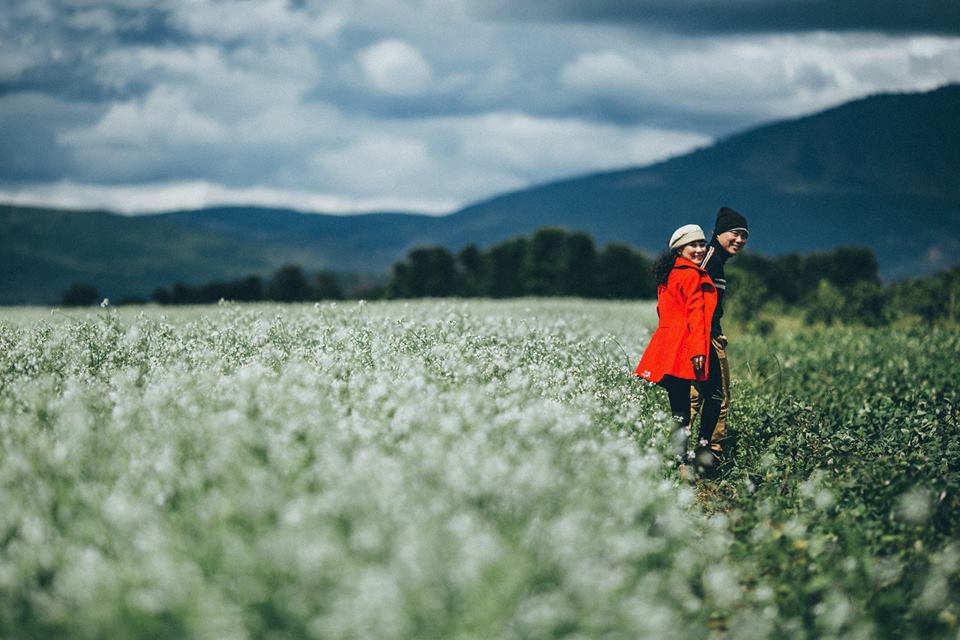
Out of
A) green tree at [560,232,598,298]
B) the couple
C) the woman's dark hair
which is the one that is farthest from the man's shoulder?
green tree at [560,232,598,298]

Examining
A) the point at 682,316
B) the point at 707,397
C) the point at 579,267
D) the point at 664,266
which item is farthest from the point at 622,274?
the point at 682,316

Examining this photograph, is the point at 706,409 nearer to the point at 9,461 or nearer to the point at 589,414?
the point at 589,414

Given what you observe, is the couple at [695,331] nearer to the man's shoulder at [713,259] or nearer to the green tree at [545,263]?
the man's shoulder at [713,259]

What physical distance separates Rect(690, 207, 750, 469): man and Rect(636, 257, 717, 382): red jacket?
0.33 m

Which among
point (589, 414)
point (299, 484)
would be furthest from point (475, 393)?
point (299, 484)

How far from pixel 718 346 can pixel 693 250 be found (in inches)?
42.5

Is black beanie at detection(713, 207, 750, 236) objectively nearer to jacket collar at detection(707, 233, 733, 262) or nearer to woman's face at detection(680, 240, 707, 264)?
jacket collar at detection(707, 233, 733, 262)

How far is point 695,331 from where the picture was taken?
25.9ft

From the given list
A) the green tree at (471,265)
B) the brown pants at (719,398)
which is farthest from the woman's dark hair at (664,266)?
the green tree at (471,265)

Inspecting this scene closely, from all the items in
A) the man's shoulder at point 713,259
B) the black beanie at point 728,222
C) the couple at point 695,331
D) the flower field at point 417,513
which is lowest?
the flower field at point 417,513

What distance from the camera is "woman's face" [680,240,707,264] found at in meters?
8.05

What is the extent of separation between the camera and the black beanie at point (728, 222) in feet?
27.2

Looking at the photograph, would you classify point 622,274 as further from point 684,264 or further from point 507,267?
point 684,264

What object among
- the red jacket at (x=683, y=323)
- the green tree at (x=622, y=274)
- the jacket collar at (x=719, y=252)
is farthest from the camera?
the green tree at (x=622, y=274)
